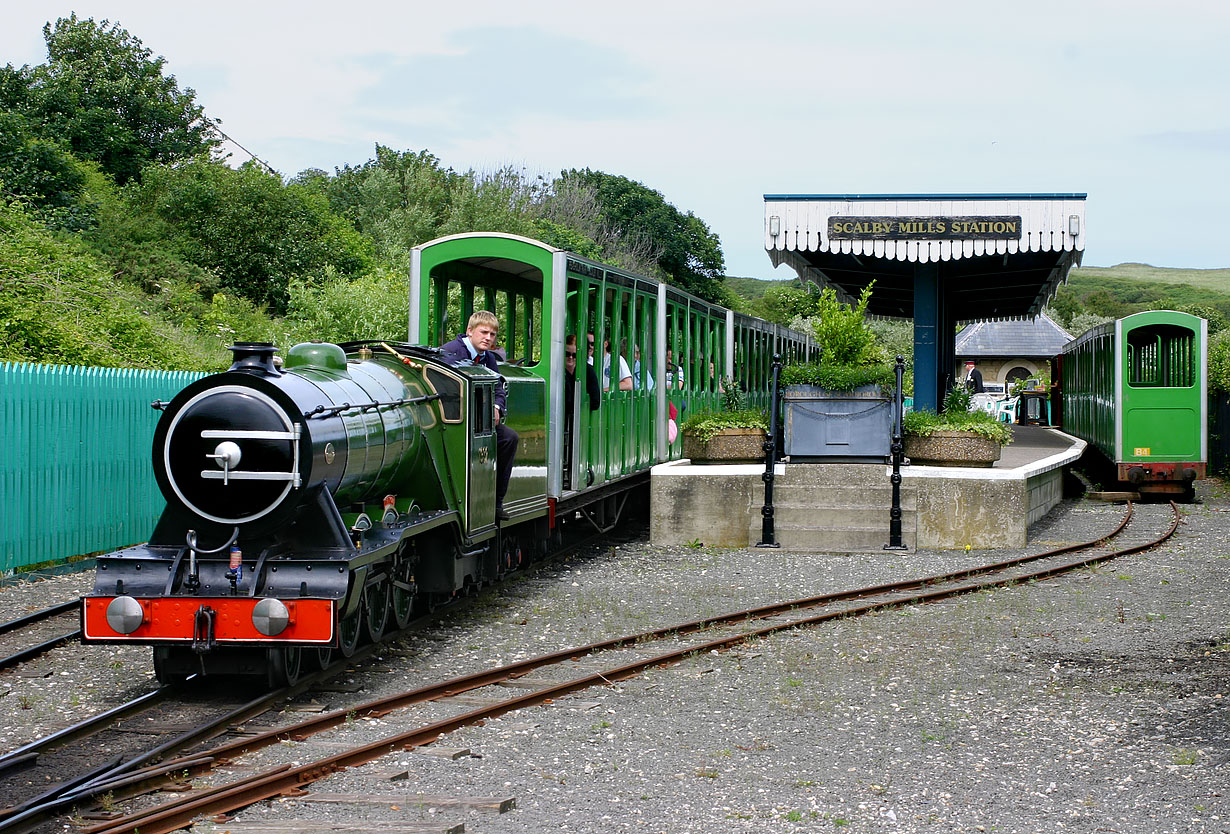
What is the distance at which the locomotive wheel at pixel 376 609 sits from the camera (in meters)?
7.60

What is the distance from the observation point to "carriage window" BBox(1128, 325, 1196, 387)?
1866 centimetres

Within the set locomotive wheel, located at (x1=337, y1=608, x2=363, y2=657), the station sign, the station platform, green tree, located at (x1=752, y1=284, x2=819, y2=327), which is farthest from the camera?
green tree, located at (x1=752, y1=284, x2=819, y2=327)

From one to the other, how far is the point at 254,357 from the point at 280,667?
1.69 metres

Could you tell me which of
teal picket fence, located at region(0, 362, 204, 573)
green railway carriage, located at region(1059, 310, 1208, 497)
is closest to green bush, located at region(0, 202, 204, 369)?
teal picket fence, located at region(0, 362, 204, 573)

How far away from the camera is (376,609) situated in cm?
793

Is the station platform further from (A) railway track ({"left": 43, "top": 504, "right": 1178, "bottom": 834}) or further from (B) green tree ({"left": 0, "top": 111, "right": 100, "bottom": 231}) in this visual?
(B) green tree ({"left": 0, "top": 111, "right": 100, "bottom": 231})

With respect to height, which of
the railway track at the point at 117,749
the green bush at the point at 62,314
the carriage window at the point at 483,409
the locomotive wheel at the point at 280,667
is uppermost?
the green bush at the point at 62,314

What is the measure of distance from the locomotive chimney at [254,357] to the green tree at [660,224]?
60.1 meters

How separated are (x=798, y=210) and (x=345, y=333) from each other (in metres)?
11.3

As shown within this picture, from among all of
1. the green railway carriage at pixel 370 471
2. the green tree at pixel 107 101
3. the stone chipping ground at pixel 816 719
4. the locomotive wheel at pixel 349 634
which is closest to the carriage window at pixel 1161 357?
the stone chipping ground at pixel 816 719

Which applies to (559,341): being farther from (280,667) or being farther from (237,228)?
(237,228)

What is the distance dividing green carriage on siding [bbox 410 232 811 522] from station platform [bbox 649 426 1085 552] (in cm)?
78

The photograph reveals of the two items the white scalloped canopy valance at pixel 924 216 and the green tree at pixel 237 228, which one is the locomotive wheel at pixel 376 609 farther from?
the green tree at pixel 237 228

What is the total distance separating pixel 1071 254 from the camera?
695 inches
